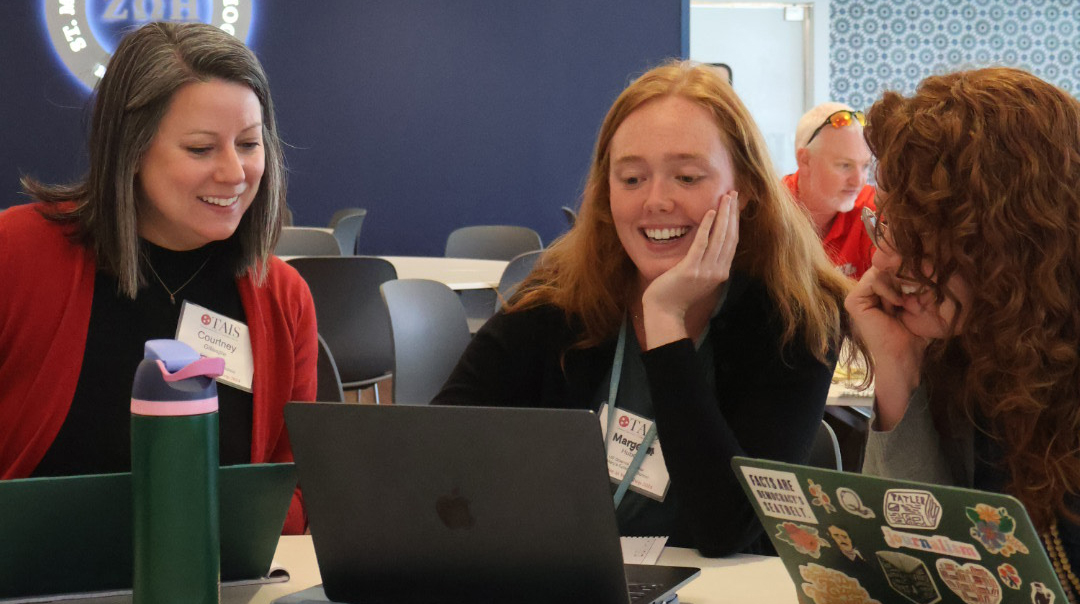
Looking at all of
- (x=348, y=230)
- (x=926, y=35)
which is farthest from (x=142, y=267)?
(x=926, y=35)

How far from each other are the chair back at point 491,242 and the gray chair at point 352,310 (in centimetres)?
175

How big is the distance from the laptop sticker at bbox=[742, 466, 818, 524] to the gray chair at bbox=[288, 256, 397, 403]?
289cm

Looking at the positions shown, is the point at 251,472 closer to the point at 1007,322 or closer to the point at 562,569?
the point at 562,569

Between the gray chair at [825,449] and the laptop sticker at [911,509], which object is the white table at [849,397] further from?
the laptop sticker at [911,509]

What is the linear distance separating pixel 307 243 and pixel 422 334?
90.7 inches

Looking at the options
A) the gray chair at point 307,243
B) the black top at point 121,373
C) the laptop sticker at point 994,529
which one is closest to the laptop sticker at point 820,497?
the laptop sticker at point 994,529

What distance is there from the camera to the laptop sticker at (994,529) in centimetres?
84

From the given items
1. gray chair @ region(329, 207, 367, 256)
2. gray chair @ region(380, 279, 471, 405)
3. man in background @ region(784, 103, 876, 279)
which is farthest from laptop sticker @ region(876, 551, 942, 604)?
Answer: gray chair @ region(329, 207, 367, 256)

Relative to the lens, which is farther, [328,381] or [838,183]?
[838,183]

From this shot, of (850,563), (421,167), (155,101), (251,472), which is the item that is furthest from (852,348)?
(421,167)

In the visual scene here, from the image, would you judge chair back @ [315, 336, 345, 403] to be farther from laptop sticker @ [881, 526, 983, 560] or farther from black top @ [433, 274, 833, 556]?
laptop sticker @ [881, 526, 983, 560]

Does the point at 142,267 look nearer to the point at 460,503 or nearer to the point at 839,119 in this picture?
the point at 460,503

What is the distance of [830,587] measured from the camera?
1.04 m

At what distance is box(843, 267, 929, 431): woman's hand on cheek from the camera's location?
57.2 inches
